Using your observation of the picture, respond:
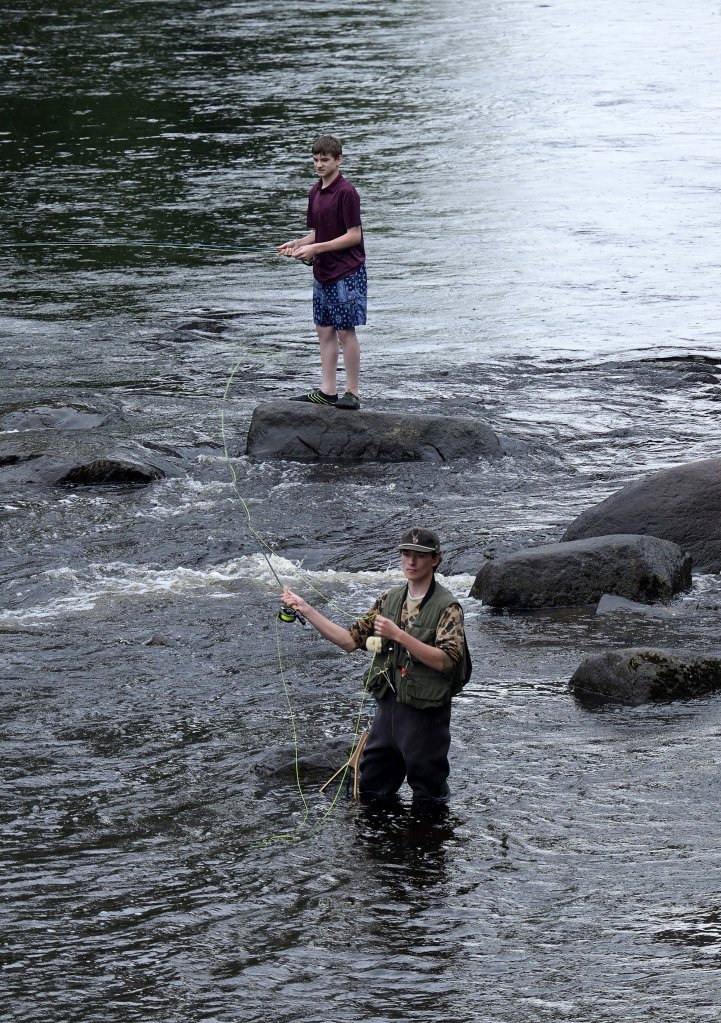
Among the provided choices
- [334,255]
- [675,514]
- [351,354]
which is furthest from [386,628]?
[351,354]

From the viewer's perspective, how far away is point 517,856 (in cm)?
604

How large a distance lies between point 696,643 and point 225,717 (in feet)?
8.44

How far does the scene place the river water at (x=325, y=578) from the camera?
215 inches

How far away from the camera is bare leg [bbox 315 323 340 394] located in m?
11.1

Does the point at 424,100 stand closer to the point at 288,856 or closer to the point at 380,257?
the point at 380,257

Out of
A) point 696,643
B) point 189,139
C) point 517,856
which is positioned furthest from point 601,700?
point 189,139

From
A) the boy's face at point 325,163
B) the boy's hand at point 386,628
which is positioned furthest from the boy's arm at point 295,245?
the boy's hand at point 386,628

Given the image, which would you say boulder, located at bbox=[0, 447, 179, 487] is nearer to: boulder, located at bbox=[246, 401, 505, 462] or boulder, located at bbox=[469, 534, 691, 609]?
boulder, located at bbox=[246, 401, 505, 462]

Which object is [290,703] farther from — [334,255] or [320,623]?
[334,255]

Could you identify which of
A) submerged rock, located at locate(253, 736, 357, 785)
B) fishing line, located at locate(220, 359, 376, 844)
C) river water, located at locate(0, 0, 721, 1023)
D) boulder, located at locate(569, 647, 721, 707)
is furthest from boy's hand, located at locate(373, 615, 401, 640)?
boulder, located at locate(569, 647, 721, 707)

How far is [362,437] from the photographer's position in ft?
37.8

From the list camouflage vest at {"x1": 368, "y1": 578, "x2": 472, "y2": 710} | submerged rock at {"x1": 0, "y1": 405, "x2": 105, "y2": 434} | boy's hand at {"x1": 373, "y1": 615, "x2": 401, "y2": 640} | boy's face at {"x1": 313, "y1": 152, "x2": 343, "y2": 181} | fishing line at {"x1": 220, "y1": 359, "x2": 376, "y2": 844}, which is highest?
boy's face at {"x1": 313, "y1": 152, "x2": 343, "y2": 181}

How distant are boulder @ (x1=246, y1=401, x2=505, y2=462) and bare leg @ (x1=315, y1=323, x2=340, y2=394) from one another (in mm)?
219

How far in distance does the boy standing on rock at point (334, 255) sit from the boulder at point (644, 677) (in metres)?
3.98
